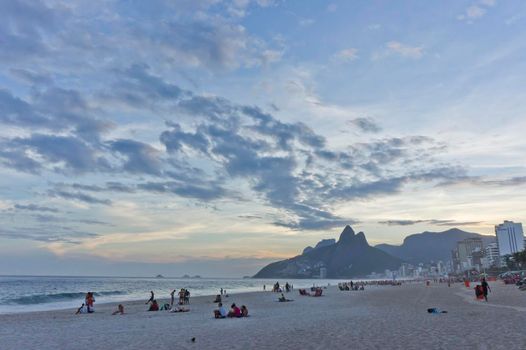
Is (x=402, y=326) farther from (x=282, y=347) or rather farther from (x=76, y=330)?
(x=76, y=330)

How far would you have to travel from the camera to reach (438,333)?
14.0 meters

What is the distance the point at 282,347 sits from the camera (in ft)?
40.5

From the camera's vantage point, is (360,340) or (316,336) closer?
(360,340)

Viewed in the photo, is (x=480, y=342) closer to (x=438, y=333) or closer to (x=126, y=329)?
(x=438, y=333)

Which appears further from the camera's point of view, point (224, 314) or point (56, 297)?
point (56, 297)

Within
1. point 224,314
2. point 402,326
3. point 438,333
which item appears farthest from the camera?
point 224,314

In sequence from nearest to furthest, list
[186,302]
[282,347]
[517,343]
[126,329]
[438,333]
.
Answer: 1. [517,343]
2. [282,347]
3. [438,333]
4. [126,329]
5. [186,302]

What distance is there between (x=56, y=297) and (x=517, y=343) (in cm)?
6687

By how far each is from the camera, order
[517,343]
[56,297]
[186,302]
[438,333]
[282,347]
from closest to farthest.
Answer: [517,343]
[282,347]
[438,333]
[186,302]
[56,297]

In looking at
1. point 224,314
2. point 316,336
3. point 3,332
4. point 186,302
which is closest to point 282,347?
point 316,336

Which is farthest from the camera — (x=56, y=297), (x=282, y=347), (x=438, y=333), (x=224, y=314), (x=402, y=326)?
(x=56, y=297)

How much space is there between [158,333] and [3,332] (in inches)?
328

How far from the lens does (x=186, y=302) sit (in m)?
38.7

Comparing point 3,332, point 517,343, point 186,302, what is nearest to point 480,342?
point 517,343
